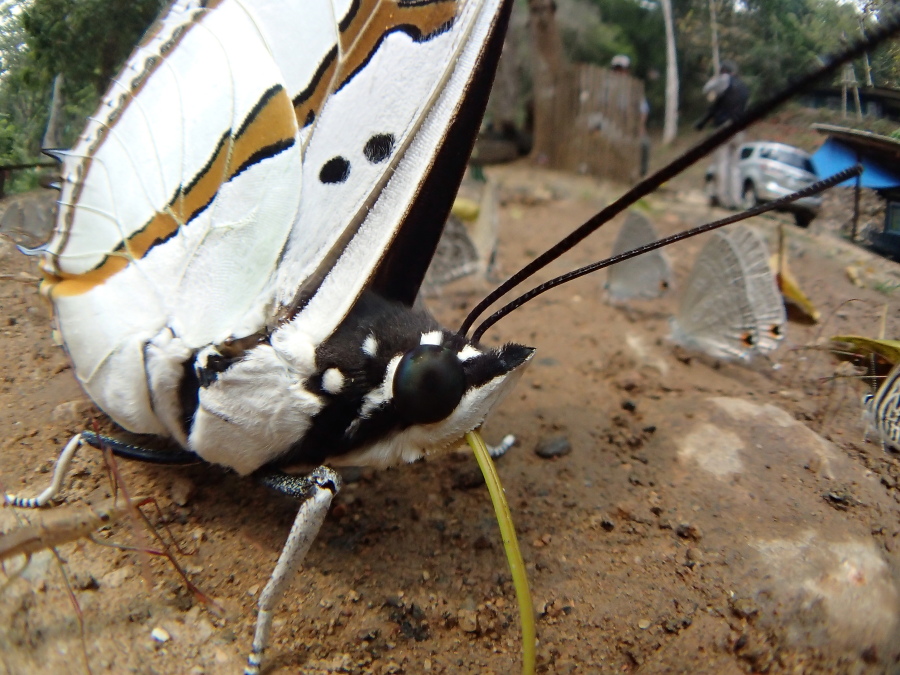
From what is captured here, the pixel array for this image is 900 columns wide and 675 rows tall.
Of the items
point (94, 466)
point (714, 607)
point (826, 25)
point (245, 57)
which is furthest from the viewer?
point (94, 466)

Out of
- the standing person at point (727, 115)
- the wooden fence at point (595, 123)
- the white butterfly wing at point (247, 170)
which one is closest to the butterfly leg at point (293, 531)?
the white butterfly wing at point (247, 170)

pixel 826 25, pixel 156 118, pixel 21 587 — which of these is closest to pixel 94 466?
pixel 21 587

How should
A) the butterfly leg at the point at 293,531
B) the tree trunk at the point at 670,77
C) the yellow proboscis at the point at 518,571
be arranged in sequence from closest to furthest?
1. the yellow proboscis at the point at 518,571
2. the butterfly leg at the point at 293,531
3. the tree trunk at the point at 670,77

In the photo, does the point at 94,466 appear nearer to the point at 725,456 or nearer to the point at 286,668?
the point at 286,668

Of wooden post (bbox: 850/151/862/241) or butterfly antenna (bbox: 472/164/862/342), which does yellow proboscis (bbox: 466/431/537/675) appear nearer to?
butterfly antenna (bbox: 472/164/862/342)

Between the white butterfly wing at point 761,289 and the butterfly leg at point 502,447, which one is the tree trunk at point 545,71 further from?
the butterfly leg at point 502,447

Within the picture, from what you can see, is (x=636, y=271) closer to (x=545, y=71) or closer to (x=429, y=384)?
(x=429, y=384)
